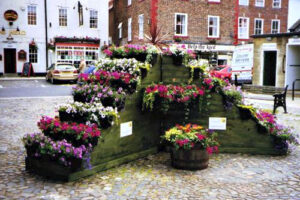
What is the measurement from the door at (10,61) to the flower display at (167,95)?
27397 mm

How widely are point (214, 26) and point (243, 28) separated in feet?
10.7

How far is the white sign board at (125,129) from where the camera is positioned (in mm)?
5789

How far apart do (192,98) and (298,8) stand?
3267 centimetres

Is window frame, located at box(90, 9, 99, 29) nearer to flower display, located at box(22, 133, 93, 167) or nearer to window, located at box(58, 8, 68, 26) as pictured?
window, located at box(58, 8, 68, 26)

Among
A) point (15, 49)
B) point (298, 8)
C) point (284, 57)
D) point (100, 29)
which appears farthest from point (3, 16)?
point (298, 8)

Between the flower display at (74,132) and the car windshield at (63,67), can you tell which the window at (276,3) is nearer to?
the car windshield at (63,67)

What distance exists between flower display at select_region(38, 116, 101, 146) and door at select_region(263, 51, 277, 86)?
1720 cm

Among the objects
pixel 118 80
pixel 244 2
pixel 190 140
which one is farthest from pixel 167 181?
pixel 244 2

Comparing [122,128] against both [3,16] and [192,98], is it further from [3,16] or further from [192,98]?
[3,16]

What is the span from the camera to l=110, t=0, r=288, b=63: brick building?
29141 mm

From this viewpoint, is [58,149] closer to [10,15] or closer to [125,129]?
[125,129]

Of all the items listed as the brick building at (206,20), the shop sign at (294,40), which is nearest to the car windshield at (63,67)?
the brick building at (206,20)

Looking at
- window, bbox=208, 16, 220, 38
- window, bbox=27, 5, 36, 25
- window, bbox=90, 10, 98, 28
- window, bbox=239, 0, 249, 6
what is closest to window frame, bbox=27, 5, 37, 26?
window, bbox=27, 5, 36, 25

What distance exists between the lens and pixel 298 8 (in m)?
34.5
